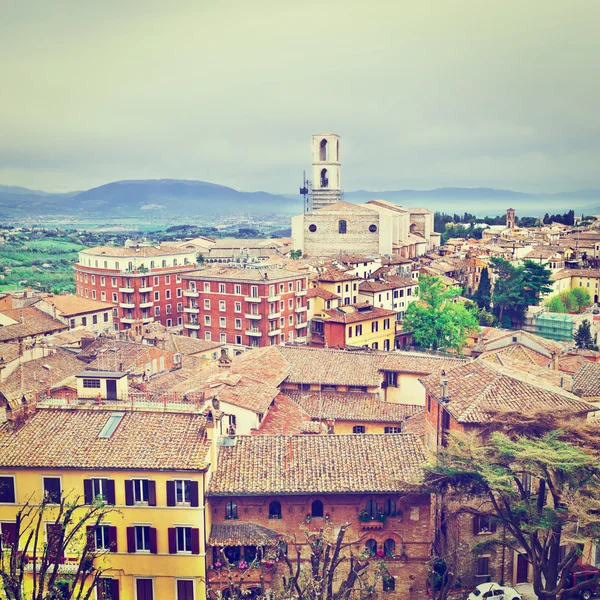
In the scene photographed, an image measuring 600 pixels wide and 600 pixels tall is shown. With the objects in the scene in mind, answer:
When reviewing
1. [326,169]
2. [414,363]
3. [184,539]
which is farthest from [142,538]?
[326,169]

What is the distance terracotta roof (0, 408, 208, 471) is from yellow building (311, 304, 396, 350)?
30375 millimetres

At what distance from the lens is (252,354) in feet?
131

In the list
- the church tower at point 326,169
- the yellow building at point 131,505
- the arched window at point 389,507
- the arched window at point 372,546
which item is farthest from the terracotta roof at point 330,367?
the church tower at point 326,169

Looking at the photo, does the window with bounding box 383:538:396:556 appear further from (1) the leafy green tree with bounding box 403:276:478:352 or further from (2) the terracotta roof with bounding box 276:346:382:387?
(1) the leafy green tree with bounding box 403:276:478:352

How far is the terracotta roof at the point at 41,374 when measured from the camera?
121 ft

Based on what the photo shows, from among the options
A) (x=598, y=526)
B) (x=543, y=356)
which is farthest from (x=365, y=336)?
(x=598, y=526)

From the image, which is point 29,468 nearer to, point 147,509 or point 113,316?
point 147,509

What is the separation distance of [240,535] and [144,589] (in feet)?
10.8

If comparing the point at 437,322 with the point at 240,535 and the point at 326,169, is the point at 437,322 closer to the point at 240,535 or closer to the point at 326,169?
the point at 240,535

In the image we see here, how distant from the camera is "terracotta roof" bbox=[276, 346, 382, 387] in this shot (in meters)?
37.3

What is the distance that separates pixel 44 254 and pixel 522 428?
171m

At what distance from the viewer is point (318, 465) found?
24297 millimetres

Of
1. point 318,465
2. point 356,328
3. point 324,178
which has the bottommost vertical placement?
point 356,328

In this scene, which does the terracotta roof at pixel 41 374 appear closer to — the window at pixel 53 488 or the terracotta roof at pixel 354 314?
the window at pixel 53 488
